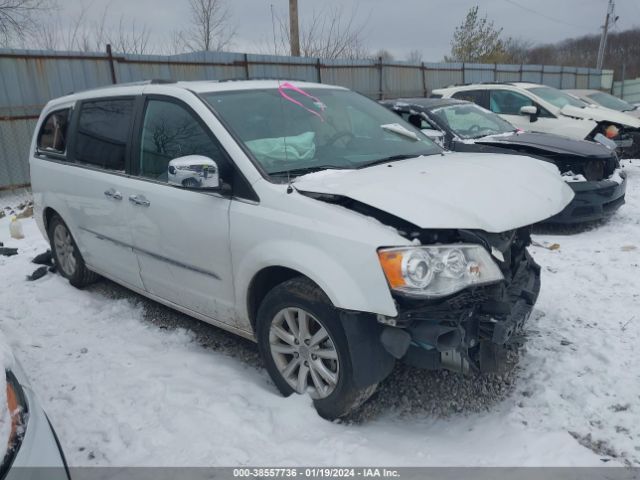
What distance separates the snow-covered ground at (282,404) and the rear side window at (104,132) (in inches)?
49.8

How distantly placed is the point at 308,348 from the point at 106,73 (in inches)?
349

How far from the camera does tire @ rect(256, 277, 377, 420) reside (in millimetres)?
2697

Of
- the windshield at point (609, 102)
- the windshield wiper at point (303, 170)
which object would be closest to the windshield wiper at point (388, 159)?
the windshield wiper at point (303, 170)

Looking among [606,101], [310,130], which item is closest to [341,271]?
[310,130]

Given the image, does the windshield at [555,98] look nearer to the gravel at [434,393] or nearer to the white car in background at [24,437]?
the gravel at [434,393]

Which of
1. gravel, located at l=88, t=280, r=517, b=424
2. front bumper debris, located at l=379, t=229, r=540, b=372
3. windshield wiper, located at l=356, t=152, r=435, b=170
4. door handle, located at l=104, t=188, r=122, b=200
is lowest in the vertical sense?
gravel, located at l=88, t=280, r=517, b=424

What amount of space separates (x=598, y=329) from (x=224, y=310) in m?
2.57

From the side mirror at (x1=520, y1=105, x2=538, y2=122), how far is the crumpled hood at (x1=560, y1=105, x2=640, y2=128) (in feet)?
2.40

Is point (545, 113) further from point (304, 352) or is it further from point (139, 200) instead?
point (304, 352)

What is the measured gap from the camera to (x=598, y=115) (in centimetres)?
950

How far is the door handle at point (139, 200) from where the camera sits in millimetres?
3641

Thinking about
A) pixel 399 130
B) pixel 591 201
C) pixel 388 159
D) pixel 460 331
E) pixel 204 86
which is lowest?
pixel 591 201

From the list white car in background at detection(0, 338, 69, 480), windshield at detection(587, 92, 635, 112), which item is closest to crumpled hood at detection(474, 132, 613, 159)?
white car in background at detection(0, 338, 69, 480)

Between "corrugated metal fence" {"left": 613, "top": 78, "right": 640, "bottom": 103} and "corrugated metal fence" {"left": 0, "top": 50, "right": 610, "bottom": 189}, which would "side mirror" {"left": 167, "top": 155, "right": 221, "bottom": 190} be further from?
"corrugated metal fence" {"left": 613, "top": 78, "right": 640, "bottom": 103}
